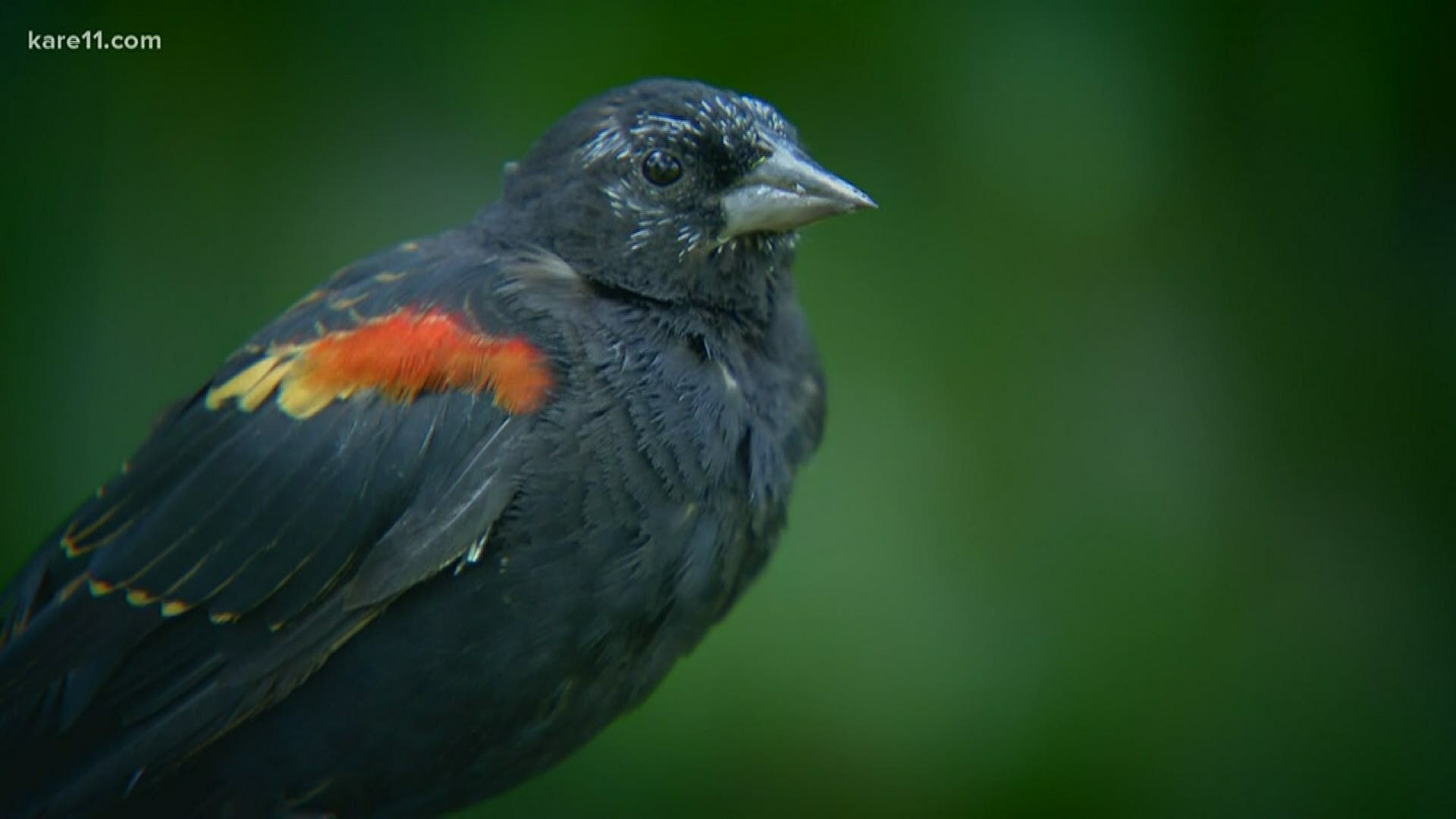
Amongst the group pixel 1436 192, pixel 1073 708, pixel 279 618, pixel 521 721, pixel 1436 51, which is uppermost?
pixel 1436 51

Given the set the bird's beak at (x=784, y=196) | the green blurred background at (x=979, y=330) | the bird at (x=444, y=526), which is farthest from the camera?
the green blurred background at (x=979, y=330)

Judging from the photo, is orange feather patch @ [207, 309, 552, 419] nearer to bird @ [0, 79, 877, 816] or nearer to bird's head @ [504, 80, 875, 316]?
bird @ [0, 79, 877, 816]

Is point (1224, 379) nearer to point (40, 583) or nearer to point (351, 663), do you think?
point (351, 663)

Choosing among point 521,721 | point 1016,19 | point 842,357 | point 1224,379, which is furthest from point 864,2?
point 521,721

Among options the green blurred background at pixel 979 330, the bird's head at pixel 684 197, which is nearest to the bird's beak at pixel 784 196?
the bird's head at pixel 684 197

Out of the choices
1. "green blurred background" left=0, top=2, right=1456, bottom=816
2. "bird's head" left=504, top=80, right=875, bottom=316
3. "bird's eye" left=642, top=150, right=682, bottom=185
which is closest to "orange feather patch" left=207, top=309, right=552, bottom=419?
"bird's head" left=504, top=80, right=875, bottom=316

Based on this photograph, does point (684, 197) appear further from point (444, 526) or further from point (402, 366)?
point (444, 526)

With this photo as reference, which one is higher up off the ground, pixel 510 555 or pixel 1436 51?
pixel 1436 51

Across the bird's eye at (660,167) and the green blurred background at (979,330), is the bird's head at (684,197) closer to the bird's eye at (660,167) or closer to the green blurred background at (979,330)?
the bird's eye at (660,167)

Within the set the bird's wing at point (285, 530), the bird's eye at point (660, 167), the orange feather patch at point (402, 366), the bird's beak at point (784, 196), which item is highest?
the bird's eye at point (660, 167)
